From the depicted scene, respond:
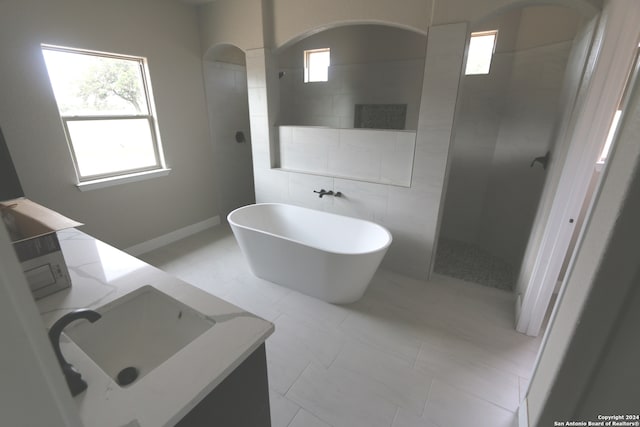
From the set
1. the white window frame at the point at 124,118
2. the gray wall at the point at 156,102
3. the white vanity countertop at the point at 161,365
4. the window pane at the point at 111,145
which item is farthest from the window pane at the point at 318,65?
the white vanity countertop at the point at 161,365

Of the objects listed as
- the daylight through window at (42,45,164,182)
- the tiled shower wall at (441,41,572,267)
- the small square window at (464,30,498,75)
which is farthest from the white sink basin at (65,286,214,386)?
the small square window at (464,30,498,75)

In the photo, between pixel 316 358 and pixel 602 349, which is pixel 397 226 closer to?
pixel 316 358

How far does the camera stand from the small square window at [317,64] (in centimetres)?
404

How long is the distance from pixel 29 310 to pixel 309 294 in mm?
2281

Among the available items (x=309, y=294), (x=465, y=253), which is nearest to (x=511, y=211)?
(x=465, y=253)

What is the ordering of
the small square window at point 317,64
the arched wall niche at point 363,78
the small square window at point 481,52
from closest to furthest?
1. the small square window at point 481,52
2. the arched wall niche at point 363,78
3. the small square window at point 317,64

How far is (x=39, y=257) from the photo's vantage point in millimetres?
1110

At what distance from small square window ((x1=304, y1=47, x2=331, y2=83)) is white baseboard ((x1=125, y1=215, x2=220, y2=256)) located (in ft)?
8.02

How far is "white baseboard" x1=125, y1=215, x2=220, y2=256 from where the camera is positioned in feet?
10.7

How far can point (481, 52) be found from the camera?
3137mm

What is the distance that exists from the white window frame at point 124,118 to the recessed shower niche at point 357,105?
4.56 ft

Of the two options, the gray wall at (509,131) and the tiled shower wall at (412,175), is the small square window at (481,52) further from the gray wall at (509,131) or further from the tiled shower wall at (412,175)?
the tiled shower wall at (412,175)

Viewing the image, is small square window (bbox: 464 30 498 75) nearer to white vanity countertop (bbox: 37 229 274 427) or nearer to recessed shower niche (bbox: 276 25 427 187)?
recessed shower niche (bbox: 276 25 427 187)

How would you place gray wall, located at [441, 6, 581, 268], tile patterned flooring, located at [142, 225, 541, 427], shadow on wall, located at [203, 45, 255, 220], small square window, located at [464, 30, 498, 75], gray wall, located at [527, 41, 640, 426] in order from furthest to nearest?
shadow on wall, located at [203, 45, 255, 220]
small square window, located at [464, 30, 498, 75]
gray wall, located at [441, 6, 581, 268]
tile patterned flooring, located at [142, 225, 541, 427]
gray wall, located at [527, 41, 640, 426]
